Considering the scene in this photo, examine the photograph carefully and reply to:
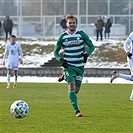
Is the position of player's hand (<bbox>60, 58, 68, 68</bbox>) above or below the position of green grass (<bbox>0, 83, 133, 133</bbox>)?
above

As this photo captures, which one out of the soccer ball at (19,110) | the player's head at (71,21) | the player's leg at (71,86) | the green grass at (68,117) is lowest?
the green grass at (68,117)

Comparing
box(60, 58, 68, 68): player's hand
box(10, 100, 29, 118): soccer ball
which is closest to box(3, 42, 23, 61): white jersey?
box(60, 58, 68, 68): player's hand

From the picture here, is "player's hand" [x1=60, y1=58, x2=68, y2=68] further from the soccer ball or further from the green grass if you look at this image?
the soccer ball

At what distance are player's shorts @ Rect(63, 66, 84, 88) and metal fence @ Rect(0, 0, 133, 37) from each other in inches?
1516

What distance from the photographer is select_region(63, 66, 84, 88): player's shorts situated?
1380 cm

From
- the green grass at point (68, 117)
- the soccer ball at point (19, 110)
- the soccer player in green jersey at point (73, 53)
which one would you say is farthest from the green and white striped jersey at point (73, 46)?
the soccer ball at point (19, 110)

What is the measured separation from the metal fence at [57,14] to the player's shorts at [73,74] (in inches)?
1516

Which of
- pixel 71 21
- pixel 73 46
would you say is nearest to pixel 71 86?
pixel 73 46

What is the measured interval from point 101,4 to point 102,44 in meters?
6.27

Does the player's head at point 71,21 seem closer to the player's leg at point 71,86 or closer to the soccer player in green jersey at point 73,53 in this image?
the soccer player in green jersey at point 73,53

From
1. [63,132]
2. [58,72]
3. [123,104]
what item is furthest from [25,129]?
[58,72]

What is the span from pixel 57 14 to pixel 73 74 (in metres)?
40.3

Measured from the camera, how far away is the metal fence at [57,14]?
53000 mm

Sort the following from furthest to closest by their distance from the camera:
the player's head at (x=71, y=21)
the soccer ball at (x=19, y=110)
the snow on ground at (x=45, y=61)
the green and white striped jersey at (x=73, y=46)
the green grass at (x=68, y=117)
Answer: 1. the snow on ground at (x=45, y=61)
2. the green and white striped jersey at (x=73, y=46)
3. the player's head at (x=71, y=21)
4. the soccer ball at (x=19, y=110)
5. the green grass at (x=68, y=117)
